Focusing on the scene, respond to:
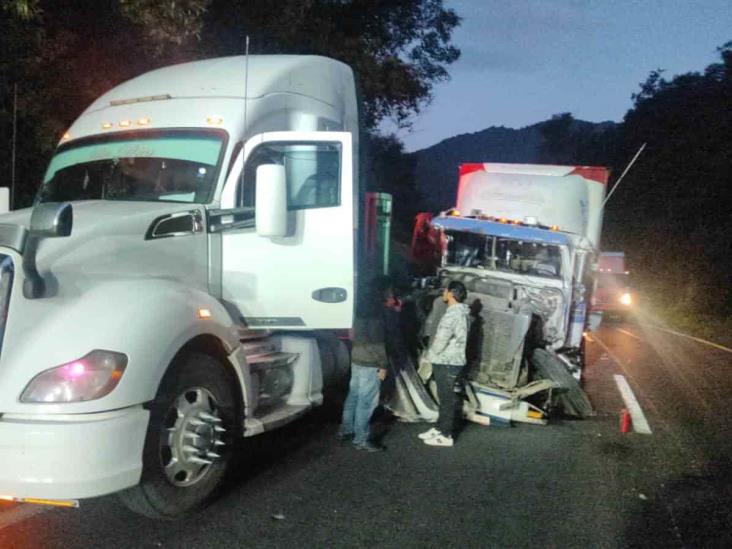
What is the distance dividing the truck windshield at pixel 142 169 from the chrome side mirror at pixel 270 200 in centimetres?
54

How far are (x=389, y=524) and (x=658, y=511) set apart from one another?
203 centimetres

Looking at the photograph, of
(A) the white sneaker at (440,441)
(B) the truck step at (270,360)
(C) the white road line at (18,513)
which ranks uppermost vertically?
(B) the truck step at (270,360)

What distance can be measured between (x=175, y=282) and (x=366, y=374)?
92.0 inches

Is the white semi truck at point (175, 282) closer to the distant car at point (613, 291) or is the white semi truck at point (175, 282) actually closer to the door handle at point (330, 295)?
the door handle at point (330, 295)

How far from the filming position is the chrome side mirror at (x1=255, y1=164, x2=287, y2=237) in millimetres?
5207

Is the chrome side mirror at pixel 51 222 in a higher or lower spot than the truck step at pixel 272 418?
higher

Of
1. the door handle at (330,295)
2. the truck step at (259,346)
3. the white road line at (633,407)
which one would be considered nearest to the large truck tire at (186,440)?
the truck step at (259,346)

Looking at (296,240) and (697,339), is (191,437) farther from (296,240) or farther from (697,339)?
(697,339)

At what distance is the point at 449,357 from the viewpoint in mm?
7137

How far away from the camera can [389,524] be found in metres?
5.10

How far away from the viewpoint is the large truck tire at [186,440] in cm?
457

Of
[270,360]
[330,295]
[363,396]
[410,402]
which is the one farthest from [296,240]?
[410,402]

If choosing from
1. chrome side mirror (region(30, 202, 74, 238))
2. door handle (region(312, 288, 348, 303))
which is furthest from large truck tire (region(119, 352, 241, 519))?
chrome side mirror (region(30, 202, 74, 238))

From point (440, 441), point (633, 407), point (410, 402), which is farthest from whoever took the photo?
point (633, 407)
